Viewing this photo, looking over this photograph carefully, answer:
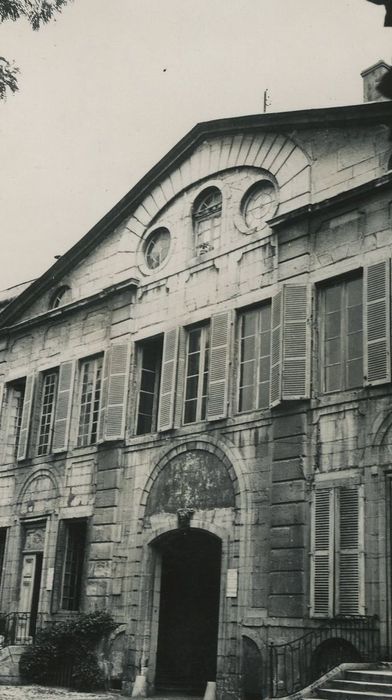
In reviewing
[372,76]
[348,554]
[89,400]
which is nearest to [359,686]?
[348,554]

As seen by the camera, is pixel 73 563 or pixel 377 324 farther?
pixel 73 563

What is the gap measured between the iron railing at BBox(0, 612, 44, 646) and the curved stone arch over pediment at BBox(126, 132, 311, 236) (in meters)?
8.95

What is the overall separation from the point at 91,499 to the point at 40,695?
4262mm

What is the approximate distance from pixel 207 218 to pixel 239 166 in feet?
4.32

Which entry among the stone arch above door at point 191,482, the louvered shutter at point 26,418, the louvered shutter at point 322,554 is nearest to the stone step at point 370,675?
the louvered shutter at point 322,554

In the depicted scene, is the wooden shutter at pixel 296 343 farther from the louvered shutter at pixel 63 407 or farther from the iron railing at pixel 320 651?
the louvered shutter at pixel 63 407

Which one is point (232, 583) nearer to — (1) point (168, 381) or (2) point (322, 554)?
(2) point (322, 554)

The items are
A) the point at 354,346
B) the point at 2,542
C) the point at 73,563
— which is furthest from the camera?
the point at 2,542

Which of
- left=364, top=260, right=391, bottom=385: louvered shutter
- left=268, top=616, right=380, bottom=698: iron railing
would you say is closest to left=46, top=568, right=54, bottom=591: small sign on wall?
left=268, top=616, right=380, bottom=698: iron railing

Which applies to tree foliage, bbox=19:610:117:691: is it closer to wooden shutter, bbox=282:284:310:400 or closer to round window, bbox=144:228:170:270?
wooden shutter, bbox=282:284:310:400

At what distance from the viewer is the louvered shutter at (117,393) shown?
17.4 metres

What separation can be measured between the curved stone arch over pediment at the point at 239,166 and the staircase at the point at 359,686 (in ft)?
25.8

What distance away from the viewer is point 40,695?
14.8 metres

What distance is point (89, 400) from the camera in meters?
19.0
